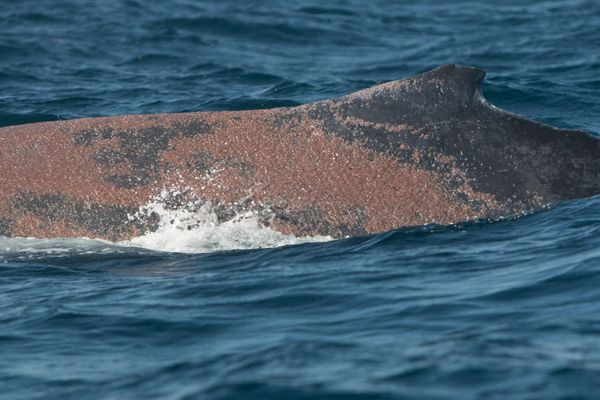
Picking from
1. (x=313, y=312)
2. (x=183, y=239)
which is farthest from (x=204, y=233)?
(x=313, y=312)

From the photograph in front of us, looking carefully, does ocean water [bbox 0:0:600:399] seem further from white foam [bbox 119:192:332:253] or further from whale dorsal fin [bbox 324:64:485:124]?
whale dorsal fin [bbox 324:64:485:124]

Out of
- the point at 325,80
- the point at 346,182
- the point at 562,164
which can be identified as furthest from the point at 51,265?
the point at 325,80

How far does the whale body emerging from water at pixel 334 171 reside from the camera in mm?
9969

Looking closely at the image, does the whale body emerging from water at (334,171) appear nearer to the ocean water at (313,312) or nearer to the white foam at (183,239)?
the white foam at (183,239)

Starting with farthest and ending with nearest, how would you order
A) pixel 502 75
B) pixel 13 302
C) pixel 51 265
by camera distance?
pixel 502 75 → pixel 51 265 → pixel 13 302

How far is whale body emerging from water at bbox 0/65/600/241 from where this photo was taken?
9969 millimetres

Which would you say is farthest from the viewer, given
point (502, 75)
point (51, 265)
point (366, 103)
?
point (502, 75)

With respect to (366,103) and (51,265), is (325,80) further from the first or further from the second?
(51,265)

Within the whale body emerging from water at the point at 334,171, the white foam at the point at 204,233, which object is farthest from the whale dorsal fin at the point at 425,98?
the white foam at the point at 204,233

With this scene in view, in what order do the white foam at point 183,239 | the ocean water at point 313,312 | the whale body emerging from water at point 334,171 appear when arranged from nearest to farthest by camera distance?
the ocean water at point 313,312, the white foam at point 183,239, the whale body emerging from water at point 334,171

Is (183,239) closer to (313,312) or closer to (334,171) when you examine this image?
(334,171)

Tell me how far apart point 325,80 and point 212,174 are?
28.5 ft

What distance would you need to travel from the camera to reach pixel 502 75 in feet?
59.9

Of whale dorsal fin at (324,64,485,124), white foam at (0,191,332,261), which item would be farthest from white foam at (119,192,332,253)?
whale dorsal fin at (324,64,485,124)
